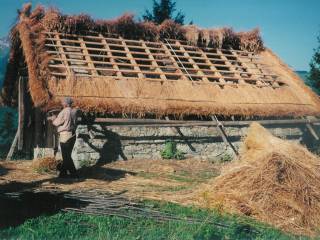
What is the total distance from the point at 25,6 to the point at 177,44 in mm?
5261

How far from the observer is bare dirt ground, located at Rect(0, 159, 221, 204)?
26.6ft

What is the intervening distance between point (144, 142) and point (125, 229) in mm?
6288

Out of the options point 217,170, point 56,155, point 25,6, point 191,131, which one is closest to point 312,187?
point 217,170

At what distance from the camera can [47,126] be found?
13.5 meters

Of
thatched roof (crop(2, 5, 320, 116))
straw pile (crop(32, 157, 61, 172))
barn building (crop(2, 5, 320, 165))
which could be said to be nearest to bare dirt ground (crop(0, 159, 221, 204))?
straw pile (crop(32, 157, 61, 172))

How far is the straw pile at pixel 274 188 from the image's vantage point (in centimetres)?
694

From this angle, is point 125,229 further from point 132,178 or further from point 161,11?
point 161,11

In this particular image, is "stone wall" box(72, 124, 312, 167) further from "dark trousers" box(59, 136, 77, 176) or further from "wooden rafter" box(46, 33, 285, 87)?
"wooden rafter" box(46, 33, 285, 87)

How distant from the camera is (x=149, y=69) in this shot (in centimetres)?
1365

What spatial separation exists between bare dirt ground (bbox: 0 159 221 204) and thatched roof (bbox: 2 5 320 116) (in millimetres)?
1488

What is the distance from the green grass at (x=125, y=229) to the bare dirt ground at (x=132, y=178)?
155 centimetres

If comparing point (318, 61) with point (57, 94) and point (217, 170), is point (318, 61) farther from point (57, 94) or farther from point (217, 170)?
point (57, 94)

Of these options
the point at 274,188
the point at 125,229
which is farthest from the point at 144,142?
the point at 125,229

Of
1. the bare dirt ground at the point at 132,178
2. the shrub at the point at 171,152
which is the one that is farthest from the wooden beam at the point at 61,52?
the shrub at the point at 171,152
